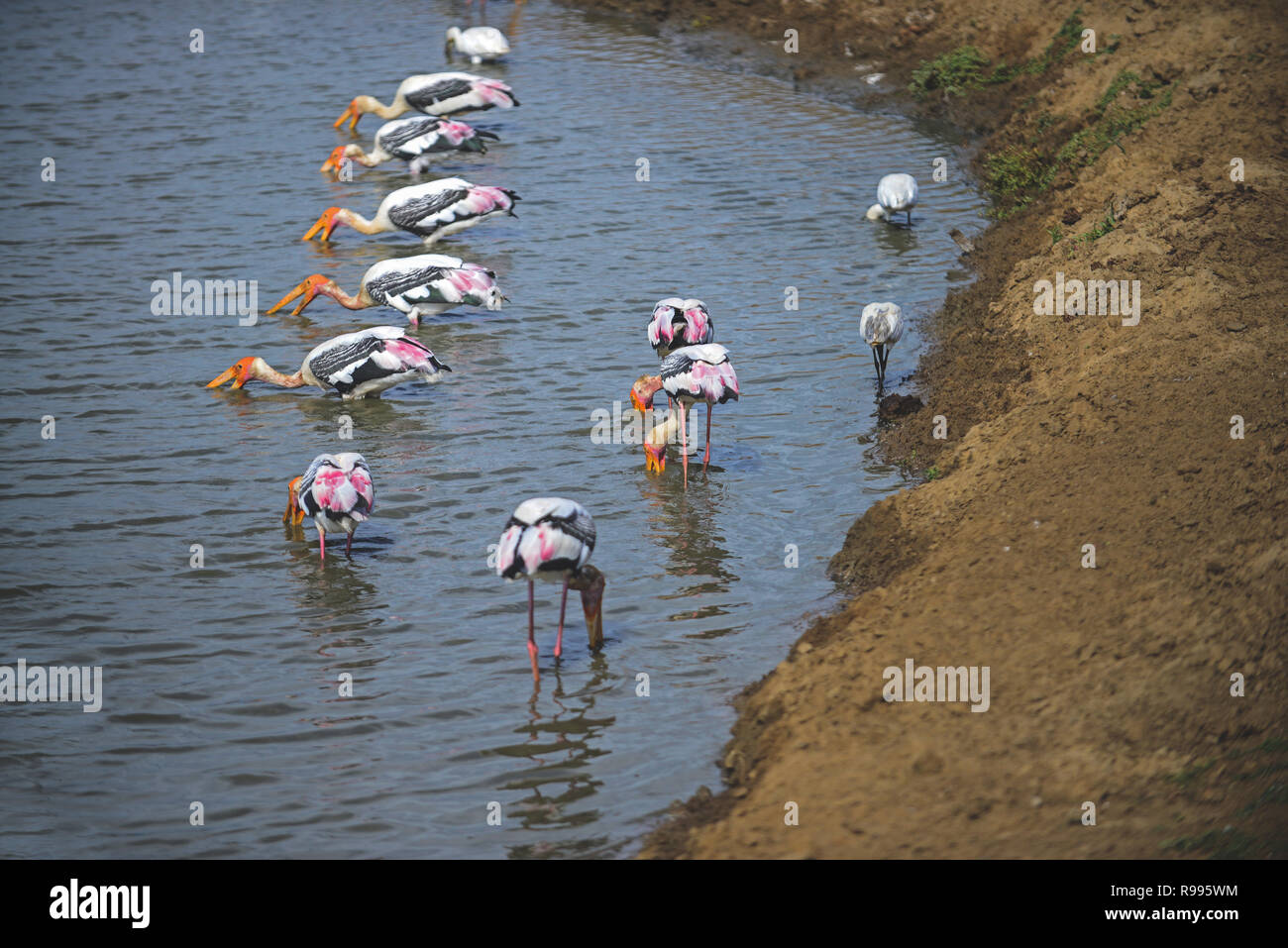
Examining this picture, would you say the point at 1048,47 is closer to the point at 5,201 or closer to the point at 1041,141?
the point at 1041,141

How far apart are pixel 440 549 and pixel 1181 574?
202 inches

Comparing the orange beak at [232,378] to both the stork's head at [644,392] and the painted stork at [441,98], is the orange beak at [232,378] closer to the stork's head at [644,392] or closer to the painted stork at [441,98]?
the stork's head at [644,392]

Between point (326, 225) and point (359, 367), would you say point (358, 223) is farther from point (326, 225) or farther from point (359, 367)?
point (359, 367)

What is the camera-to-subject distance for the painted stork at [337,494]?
31.6 ft

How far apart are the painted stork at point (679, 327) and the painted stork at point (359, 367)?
2.13m

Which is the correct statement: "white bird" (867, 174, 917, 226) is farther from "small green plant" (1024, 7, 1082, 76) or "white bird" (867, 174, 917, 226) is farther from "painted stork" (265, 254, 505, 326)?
"small green plant" (1024, 7, 1082, 76)

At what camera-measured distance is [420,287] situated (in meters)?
14.4

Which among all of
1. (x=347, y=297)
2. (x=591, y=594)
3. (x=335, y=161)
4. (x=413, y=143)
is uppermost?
(x=413, y=143)

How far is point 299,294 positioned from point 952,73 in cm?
1106

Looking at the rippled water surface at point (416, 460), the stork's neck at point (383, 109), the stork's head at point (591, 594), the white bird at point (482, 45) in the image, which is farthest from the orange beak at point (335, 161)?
the stork's head at point (591, 594)

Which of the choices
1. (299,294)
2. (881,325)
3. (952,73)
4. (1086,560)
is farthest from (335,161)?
(1086,560)

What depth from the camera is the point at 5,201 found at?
1781 cm
